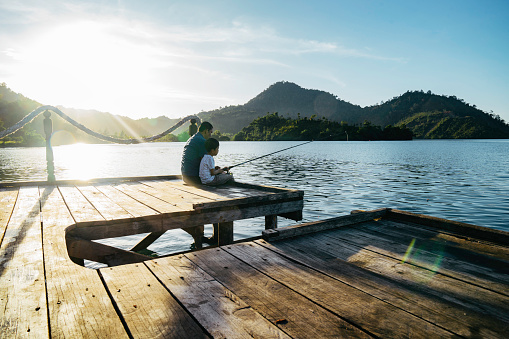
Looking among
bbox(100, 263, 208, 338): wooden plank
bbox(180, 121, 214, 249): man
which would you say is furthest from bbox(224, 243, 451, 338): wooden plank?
bbox(180, 121, 214, 249): man

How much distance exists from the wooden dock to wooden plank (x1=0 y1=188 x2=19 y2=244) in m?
0.06

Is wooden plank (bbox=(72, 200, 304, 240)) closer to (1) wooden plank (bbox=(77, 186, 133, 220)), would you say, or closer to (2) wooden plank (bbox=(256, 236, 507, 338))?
(1) wooden plank (bbox=(77, 186, 133, 220))

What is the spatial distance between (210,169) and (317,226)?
3.44 metres

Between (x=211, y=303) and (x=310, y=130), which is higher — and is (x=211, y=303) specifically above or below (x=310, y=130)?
below

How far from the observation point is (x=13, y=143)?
90250mm

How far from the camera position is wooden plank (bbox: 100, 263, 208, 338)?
1.93 m

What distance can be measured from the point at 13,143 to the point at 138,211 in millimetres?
108609

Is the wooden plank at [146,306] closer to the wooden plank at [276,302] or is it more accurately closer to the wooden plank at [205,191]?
the wooden plank at [276,302]

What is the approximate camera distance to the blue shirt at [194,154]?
723 cm

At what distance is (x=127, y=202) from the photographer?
18.2ft

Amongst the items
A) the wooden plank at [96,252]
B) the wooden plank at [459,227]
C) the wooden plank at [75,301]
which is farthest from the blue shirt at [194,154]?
the wooden plank at [459,227]

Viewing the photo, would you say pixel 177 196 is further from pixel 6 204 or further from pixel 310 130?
pixel 310 130

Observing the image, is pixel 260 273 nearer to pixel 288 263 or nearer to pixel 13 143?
pixel 288 263

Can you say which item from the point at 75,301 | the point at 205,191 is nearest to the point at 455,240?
the point at 75,301
